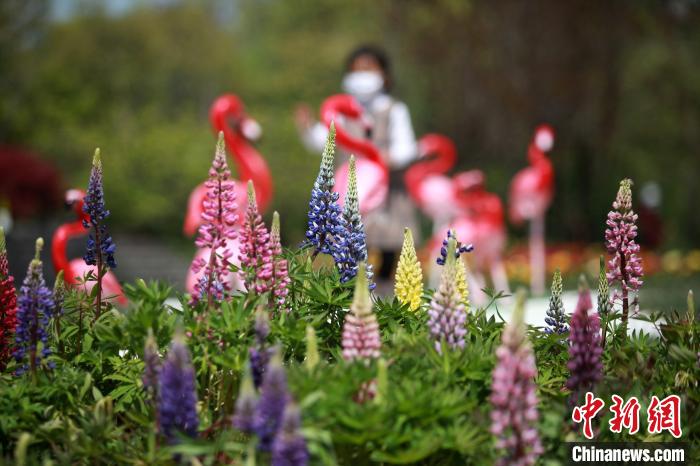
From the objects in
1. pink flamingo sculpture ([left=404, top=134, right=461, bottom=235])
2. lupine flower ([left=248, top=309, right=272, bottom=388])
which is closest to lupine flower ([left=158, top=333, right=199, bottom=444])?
lupine flower ([left=248, top=309, right=272, bottom=388])

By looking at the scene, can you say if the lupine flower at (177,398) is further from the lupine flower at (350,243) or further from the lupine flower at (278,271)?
the lupine flower at (350,243)

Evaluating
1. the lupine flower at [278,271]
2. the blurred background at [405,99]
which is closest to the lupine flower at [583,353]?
the lupine flower at [278,271]

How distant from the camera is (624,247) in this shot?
3.00 meters

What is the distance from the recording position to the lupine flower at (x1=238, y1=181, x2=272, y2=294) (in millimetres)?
2770

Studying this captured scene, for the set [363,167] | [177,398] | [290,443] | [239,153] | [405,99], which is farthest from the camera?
[405,99]

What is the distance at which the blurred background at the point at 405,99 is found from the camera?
16.0m

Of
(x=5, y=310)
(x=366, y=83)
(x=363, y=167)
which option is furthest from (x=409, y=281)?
(x=366, y=83)

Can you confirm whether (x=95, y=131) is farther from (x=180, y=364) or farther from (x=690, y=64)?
(x=180, y=364)

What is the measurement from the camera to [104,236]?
2.94m

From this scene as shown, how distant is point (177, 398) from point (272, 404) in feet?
1.15

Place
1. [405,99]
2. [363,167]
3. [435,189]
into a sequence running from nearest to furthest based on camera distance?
[363,167]
[435,189]
[405,99]

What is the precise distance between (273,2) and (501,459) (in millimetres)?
32173

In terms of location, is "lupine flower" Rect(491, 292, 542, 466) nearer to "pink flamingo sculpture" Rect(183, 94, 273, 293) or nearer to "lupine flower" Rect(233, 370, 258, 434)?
"lupine flower" Rect(233, 370, 258, 434)

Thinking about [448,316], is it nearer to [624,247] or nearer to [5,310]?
[624,247]
